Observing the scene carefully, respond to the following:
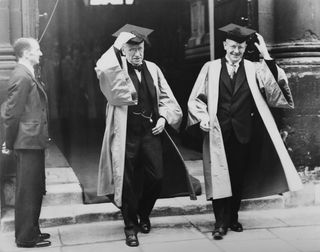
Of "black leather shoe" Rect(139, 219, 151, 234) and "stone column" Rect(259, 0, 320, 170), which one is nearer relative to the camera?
"black leather shoe" Rect(139, 219, 151, 234)

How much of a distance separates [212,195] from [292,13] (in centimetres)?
275

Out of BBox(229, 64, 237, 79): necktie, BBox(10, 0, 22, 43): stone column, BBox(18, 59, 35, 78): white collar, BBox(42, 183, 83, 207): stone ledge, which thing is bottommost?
BBox(42, 183, 83, 207): stone ledge

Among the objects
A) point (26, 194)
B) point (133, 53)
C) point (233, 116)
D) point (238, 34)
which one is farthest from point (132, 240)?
point (238, 34)

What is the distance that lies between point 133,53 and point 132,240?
186 centimetres

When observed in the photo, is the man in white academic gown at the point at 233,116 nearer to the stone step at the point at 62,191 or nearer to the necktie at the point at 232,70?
the necktie at the point at 232,70

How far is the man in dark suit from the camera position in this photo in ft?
17.2

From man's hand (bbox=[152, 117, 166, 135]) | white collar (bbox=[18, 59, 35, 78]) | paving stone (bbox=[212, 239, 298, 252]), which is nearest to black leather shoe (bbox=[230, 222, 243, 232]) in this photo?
paving stone (bbox=[212, 239, 298, 252])

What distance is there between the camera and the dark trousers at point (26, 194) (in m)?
5.39

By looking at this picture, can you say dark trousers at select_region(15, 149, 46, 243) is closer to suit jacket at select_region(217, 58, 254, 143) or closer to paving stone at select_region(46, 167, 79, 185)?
paving stone at select_region(46, 167, 79, 185)

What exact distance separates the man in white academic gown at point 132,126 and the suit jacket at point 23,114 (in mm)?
659

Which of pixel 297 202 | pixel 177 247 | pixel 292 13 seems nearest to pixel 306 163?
pixel 297 202

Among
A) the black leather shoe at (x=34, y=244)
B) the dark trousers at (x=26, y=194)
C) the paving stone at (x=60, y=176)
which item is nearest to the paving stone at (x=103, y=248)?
the black leather shoe at (x=34, y=244)

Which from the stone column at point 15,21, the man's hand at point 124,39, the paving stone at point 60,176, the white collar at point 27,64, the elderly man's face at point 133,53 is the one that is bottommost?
the paving stone at point 60,176

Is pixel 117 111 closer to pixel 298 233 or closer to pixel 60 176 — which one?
pixel 60 176
